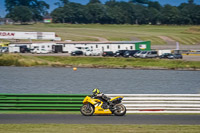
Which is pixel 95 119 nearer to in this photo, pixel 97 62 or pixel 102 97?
pixel 102 97

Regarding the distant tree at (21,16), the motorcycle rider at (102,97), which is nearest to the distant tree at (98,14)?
the distant tree at (21,16)

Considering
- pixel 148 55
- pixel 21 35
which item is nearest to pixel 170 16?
pixel 21 35

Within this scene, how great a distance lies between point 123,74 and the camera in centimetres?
4528

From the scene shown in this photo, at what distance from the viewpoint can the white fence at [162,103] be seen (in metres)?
14.8

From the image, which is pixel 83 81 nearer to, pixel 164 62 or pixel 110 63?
pixel 110 63

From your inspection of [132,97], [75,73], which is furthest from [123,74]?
[132,97]

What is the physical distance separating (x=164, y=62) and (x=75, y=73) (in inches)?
570

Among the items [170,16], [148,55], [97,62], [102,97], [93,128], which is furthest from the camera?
[170,16]

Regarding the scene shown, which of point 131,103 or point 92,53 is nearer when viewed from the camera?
point 131,103

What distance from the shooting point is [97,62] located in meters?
54.2

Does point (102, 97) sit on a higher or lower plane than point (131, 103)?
higher

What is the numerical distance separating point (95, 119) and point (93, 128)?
1.84 metres

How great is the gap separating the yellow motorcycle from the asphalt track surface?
0.74 ft

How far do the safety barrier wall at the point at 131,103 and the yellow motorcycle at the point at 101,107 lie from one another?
620 mm
